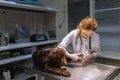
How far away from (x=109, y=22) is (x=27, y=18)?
1.29 metres

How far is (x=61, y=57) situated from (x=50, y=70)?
0.13m

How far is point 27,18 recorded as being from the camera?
2395mm

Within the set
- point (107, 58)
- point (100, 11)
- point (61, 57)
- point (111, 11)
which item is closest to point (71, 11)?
point (100, 11)

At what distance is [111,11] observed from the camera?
2061 millimetres

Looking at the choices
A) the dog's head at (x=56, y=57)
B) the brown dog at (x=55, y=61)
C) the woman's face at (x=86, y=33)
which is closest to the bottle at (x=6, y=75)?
the brown dog at (x=55, y=61)

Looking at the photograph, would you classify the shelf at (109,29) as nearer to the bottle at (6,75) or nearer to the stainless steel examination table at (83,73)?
the stainless steel examination table at (83,73)

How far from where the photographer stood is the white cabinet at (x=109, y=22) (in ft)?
6.61

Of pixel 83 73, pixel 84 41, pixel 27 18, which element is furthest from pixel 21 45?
pixel 83 73

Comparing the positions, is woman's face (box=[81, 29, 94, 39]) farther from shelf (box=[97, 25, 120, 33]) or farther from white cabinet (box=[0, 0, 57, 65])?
white cabinet (box=[0, 0, 57, 65])

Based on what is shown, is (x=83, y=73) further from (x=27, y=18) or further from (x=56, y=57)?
(x=27, y=18)

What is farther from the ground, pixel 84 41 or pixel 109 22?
pixel 109 22

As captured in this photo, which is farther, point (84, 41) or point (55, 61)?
point (84, 41)

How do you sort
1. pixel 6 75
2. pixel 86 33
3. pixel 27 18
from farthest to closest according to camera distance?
pixel 27 18 → pixel 6 75 → pixel 86 33

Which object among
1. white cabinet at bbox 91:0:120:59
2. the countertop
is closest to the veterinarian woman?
the countertop
